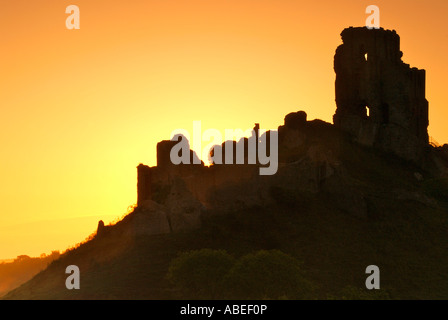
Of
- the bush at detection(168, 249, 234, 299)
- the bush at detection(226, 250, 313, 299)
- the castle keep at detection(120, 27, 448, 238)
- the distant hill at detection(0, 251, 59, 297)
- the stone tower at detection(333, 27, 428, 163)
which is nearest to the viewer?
the bush at detection(226, 250, 313, 299)

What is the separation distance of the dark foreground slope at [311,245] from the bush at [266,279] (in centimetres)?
120

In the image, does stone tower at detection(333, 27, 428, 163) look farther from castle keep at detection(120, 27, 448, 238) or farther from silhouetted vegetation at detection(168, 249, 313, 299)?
silhouetted vegetation at detection(168, 249, 313, 299)

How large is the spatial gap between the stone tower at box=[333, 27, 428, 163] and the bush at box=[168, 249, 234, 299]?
29618 millimetres

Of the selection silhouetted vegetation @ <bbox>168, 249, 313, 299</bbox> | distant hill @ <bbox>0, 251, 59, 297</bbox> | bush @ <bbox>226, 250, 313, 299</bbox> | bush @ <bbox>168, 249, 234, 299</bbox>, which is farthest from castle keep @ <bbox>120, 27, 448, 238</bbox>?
distant hill @ <bbox>0, 251, 59, 297</bbox>

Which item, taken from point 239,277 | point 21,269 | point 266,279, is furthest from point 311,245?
point 21,269

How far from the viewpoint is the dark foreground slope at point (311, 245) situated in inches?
1752

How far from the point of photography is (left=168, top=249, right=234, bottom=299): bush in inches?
1666

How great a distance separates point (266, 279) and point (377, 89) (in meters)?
35.1

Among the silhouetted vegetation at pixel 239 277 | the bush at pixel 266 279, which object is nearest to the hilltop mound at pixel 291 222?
the silhouetted vegetation at pixel 239 277

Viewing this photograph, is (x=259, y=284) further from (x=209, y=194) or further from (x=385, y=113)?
(x=385, y=113)

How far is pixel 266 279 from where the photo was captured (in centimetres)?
4184

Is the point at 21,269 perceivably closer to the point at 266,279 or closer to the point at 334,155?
the point at 334,155

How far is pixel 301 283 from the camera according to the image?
42.2 meters

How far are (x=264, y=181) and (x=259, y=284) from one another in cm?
1247
